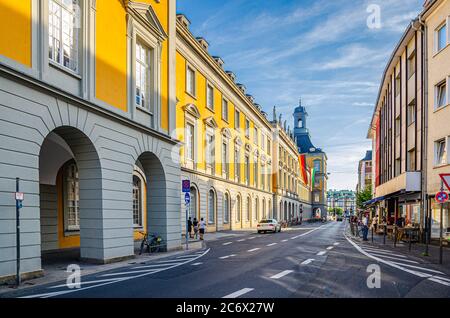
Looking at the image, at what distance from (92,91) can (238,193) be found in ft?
101

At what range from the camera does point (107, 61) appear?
1423 cm

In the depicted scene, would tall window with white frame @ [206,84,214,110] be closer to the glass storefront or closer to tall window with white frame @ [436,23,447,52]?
tall window with white frame @ [436,23,447,52]

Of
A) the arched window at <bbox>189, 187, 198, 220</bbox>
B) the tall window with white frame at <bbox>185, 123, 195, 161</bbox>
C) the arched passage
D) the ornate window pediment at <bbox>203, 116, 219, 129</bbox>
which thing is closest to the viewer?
the arched passage

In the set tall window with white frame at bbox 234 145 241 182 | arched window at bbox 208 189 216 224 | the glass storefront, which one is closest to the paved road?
the glass storefront

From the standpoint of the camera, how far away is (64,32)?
12.6 meters

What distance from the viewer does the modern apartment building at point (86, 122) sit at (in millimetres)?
10094

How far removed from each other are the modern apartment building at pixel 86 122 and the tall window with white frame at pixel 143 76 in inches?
1.8

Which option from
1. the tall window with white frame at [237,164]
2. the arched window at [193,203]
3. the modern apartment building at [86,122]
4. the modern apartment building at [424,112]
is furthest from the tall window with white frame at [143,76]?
the tall window with white frame at [237,164]

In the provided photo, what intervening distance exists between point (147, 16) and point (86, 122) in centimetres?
666

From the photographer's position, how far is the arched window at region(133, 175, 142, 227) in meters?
23.9

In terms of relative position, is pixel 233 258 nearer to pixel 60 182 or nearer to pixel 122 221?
pixel 122 221

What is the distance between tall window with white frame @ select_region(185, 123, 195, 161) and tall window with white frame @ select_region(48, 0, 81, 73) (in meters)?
16.2

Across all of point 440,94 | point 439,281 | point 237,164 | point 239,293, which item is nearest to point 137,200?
point 239,293
